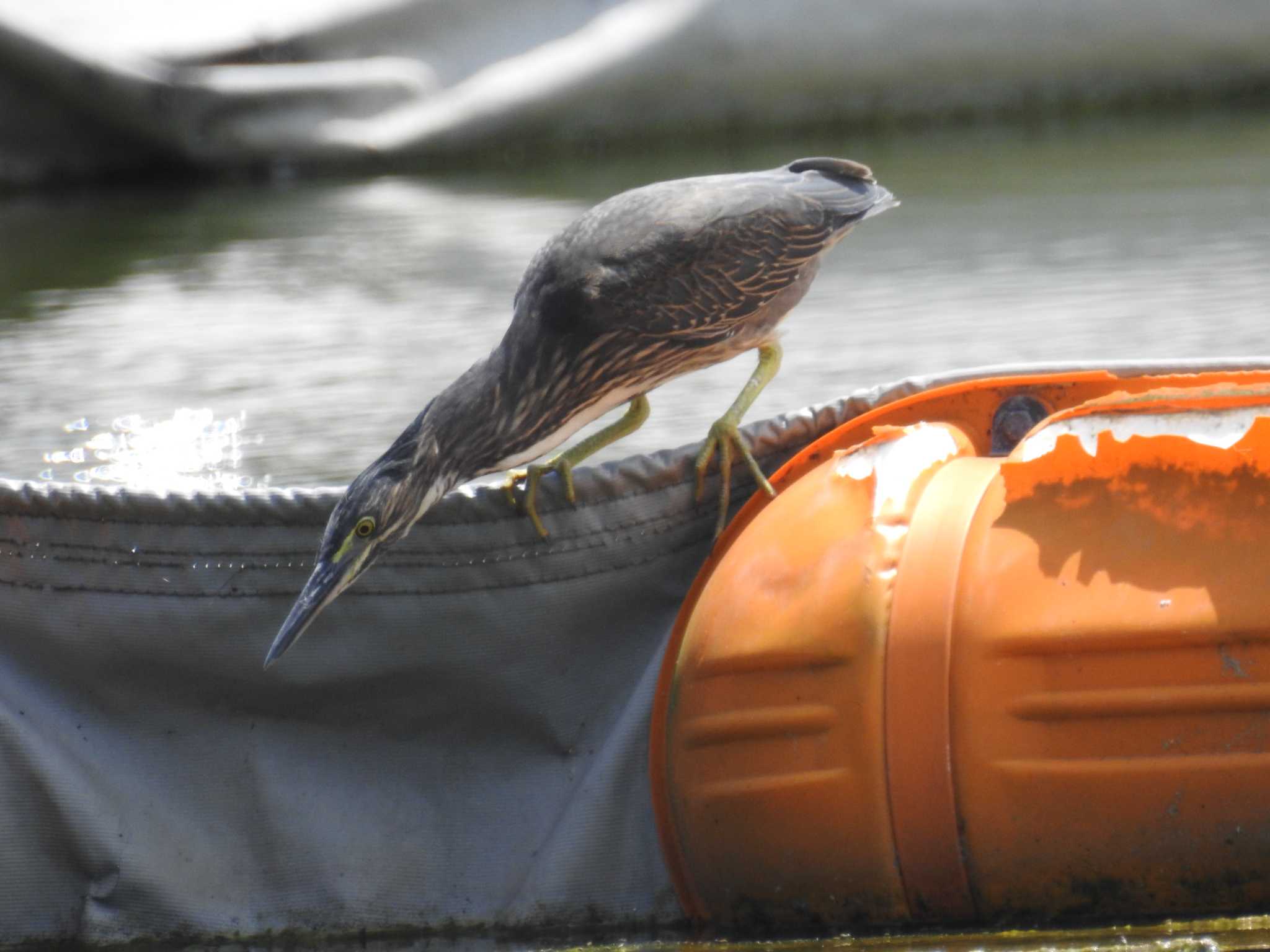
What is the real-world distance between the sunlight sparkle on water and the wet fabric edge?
1.66 metres

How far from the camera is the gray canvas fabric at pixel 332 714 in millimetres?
2225

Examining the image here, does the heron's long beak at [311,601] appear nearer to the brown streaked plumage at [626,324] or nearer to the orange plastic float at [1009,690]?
the brown streaked plumage at [626,324]

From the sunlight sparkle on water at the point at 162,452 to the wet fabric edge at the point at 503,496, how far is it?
1.66 m

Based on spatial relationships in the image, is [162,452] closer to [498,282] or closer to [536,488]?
[498,282]

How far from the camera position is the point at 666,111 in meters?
8.35

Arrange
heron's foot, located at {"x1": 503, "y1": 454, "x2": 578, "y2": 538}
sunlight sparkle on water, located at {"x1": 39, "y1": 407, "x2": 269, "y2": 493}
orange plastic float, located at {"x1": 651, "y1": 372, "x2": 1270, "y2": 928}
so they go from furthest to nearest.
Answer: sunlight sparkle on water, located at {"x1": 39, "y1": 407, "x2": 269, "y2": 493}
heron's foot, located at {"x1": 503, "y1": 454, "x2": 578, "y2": 538}
orange plastic float, located at {"x1": 651, "y1": 372, "x2": 1270, "y2": 928}

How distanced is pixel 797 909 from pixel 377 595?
0.72 m

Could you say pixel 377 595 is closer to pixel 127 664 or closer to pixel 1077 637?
pixel 127 664

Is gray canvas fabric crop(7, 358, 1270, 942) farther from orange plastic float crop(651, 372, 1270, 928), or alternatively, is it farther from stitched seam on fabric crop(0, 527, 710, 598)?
orange plastic float crop(651, 372, 1270, 928)

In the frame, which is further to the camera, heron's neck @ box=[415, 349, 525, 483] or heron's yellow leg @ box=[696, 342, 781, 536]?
heron's neck @ box=[415, 349, 525, 483]

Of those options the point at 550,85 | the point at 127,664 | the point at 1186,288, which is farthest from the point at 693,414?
the point at 550,85

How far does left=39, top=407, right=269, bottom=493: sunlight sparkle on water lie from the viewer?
4.01 meters

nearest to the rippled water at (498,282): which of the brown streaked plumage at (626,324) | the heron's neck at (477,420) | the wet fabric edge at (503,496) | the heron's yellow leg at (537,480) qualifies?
the brown streaked plumage at (626,324)

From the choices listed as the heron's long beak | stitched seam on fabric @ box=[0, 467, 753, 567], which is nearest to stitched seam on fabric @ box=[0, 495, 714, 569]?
stitched seam on fabric @ box=[0, 467, 753, 567]
